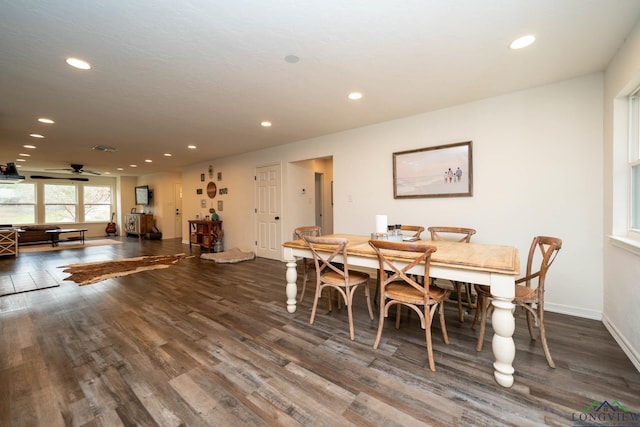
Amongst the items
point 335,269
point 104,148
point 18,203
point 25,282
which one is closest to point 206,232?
point 104,148

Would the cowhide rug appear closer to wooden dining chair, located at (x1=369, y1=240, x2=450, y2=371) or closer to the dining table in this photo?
wooden dining chair, located at (x1=369, y1=240, x2=450, y2=371)

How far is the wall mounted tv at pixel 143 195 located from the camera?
998cm

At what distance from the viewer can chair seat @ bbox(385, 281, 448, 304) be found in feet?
6.21

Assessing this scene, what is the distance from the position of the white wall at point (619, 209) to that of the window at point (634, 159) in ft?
0.14

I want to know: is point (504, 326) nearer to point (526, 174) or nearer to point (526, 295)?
point (526, 295)

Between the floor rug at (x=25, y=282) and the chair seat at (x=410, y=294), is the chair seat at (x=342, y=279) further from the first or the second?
the floor rug at (x=25, y=282)

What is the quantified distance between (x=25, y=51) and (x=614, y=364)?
4949 millimetres

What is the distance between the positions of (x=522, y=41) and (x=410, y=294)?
2.12m

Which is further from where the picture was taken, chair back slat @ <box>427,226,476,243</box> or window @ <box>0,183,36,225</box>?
window @ <box>0,183,36,225</box>

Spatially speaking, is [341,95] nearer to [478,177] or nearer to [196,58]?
[196,58]

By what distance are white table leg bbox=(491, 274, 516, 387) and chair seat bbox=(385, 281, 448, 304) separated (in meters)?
0.37

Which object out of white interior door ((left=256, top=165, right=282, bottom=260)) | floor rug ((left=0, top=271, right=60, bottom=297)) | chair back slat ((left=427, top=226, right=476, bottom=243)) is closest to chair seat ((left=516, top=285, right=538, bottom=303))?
chair back slat ((left=427, top=226, right=476, bottom=243))

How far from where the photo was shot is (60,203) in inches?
373

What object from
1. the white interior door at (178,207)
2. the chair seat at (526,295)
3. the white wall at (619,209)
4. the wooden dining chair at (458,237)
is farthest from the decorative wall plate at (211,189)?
the white wall at (619,209)
